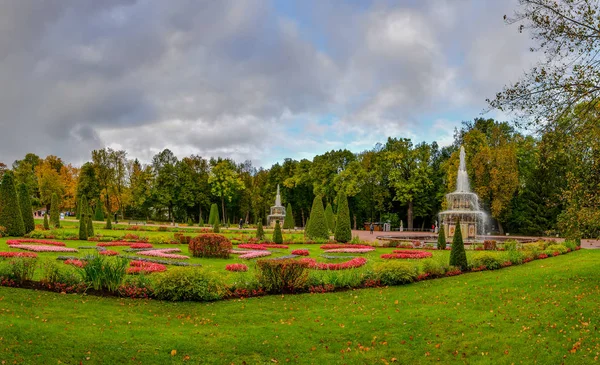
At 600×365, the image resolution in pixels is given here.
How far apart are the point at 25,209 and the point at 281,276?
22742 mm

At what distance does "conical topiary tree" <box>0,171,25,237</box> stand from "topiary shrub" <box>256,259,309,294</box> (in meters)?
20.4

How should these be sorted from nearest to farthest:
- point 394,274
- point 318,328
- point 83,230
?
point 318,328 < point 394,274 < point 83,230

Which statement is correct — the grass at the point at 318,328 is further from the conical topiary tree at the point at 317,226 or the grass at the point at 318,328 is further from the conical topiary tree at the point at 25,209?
the conical topiary tree at the point at 25,209

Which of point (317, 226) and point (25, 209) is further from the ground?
point (25, 209)

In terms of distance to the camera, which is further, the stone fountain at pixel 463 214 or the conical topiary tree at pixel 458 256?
the stone fountain at pixel 463 214

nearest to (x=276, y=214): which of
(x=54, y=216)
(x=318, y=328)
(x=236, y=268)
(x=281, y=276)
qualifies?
(x=54, y=216)

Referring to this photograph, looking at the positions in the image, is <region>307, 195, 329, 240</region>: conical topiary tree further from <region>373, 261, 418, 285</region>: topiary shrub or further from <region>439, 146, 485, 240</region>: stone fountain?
→ <region>373, 261, 418, 285</region>: topiary shrub

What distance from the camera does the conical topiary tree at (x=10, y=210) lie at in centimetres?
2497

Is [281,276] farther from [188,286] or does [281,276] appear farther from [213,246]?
[213,246]

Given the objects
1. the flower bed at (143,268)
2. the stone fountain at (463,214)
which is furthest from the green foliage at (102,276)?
the stone fountain at (463,214)

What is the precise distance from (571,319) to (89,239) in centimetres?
2480

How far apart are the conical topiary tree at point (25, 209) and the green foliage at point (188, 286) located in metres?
20.8

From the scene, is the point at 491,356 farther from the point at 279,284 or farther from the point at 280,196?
the point at 280,196

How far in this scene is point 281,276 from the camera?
11422 millimetres
